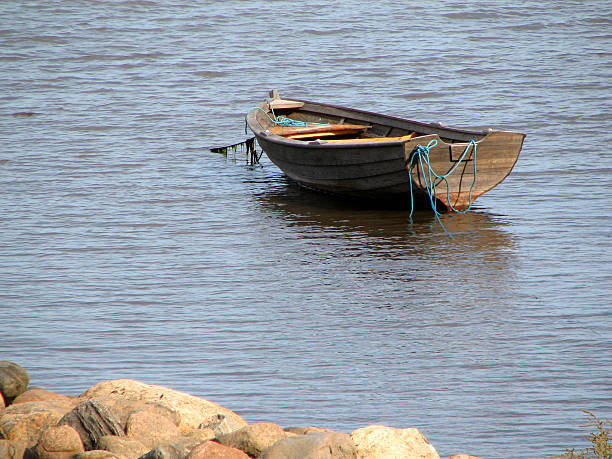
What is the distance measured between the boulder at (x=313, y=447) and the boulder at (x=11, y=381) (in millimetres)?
2053

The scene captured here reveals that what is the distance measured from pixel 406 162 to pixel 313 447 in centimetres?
608

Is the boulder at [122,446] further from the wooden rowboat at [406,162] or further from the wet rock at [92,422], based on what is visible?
the wooden rowboat at [406,162]

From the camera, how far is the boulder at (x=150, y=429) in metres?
4.82

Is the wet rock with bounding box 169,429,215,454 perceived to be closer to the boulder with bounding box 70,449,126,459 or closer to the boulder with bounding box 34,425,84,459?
the boulder with bounding box 70,449,126,459

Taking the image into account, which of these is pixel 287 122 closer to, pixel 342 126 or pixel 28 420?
pixel 342 126

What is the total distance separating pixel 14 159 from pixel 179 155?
9.21 ft

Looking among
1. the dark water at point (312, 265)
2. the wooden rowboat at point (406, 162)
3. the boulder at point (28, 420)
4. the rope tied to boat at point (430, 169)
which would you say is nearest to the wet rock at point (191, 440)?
the dark water at point (312, 265)

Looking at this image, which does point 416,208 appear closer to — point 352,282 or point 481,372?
point 352,282

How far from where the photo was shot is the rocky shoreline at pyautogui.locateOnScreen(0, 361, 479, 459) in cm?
442

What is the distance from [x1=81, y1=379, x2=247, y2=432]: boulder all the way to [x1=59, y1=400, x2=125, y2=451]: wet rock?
46cm

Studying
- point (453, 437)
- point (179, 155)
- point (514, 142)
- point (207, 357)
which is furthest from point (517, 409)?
point (179, 155)

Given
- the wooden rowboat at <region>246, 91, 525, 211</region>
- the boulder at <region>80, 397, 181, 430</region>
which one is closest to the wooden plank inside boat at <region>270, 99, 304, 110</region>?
the wooden rowboat at <region>246, 91, 525, 211</region>

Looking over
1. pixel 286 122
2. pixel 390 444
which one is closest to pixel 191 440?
pixel 390 444

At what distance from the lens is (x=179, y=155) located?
49.8 ft
